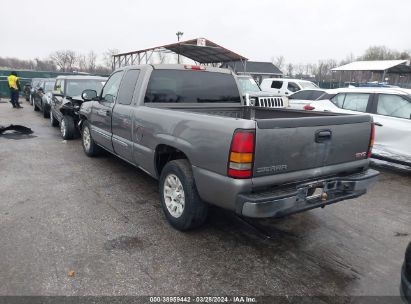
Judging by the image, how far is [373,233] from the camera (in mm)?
3840

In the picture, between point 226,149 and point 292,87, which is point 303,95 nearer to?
point 292,87

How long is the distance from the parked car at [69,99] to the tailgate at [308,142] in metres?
6.84

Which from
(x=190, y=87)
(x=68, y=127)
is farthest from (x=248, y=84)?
(x=190, y=87)

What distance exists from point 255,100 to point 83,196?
5.78 m

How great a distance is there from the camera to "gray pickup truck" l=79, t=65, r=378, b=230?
2773 millimetres

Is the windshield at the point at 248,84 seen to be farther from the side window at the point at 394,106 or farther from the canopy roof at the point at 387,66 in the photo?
the canopy roof at the point at 387,66

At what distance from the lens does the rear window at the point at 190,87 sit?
4.41m

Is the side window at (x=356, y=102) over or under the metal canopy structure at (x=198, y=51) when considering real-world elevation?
under

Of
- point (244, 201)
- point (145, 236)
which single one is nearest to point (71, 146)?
point (145, 236)

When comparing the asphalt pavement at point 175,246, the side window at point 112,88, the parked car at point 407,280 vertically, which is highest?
the side window at point 112,88

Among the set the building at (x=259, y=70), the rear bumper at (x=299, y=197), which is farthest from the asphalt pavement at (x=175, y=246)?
the building at (x=259, y=70)

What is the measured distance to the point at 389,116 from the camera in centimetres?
641

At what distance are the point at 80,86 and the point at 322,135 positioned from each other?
27.1ft

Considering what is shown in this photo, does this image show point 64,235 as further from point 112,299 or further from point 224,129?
point 224,129
